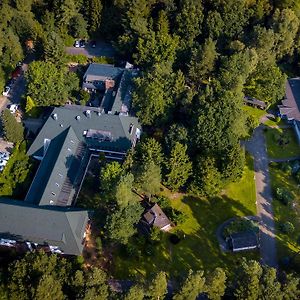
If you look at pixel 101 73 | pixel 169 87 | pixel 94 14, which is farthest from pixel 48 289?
pixel 94 14

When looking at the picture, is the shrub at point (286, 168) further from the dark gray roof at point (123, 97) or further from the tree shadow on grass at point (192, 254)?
the dark gray roof at point (123, 97)

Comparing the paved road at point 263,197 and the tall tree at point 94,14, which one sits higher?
the tall tree at point 94,14

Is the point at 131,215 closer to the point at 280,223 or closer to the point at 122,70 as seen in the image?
the point at 280,223

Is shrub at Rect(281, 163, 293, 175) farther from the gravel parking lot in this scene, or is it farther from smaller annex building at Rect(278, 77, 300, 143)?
→ the gravel parking lot

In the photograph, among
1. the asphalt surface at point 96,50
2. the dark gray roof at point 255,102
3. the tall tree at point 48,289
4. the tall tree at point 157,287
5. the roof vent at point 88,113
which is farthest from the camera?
the asphalt surface at point 96,50

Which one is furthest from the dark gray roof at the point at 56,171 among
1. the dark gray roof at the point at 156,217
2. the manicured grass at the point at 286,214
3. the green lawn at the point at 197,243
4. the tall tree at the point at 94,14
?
the manicured grass at the point at 286,214

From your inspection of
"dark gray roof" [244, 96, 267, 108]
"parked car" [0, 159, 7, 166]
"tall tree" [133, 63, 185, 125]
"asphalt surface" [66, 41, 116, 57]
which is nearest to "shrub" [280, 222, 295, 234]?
"tall tree" [133, 63, 185, 125]

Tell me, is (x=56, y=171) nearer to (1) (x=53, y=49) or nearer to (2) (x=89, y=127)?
(2) (x=89, y=127)
